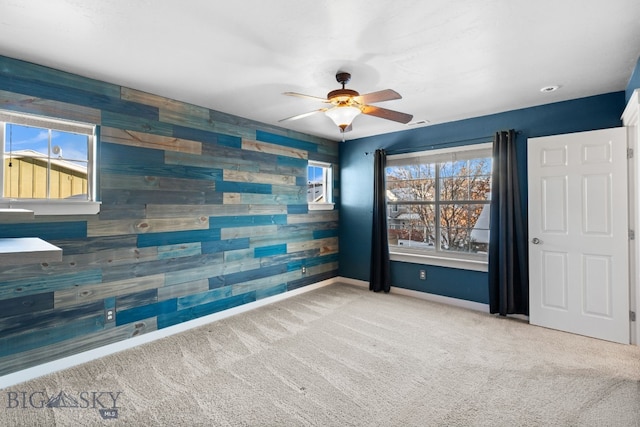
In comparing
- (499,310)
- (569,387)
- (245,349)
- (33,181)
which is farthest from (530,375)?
(33,181)

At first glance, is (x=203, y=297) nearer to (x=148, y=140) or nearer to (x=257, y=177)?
(x=257, y=177)

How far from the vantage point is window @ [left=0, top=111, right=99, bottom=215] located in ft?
8.12

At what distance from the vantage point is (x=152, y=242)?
320 cm

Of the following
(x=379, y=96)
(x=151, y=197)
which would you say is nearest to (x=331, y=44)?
(x=379, y=96)

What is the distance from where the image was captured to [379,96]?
7.63 feet

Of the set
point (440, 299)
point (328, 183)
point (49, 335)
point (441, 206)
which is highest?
point (328, 183)

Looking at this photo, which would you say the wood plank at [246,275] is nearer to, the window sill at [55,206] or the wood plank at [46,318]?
the wood plank at [46,318]

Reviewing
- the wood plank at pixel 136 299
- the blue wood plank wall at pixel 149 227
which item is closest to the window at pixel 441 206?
the blue wood plank wall at pixel 149 227

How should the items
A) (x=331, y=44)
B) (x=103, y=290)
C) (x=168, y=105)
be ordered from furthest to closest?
1. (x=168, y=105)
2. (x=103, y=290)
3. (x=331, y=44)

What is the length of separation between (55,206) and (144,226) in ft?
2.36

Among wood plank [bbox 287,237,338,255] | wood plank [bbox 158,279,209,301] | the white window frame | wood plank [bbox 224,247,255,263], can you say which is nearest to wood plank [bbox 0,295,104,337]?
wood plank [bbox 158,279,209,301]

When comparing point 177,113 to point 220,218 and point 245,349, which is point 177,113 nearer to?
point 220,218

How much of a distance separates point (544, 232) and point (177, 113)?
4.12 meters

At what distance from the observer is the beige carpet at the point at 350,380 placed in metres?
2.05
